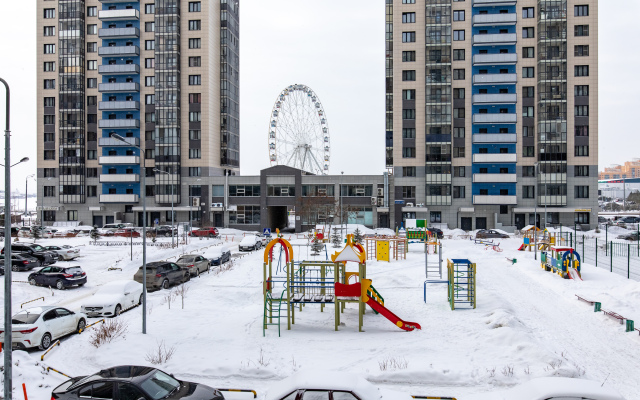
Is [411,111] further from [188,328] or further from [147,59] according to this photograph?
[188,328]

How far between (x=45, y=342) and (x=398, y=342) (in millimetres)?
12019

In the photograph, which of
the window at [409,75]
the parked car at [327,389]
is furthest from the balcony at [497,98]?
the parked car at [327,389]

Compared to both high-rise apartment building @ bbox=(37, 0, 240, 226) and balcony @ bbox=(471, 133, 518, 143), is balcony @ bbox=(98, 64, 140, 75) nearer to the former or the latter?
high-rise apartment building @ bbox=(37, 0, 240, 226)

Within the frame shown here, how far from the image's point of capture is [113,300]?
21.0 metres

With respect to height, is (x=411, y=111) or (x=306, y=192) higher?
(x=411, y=111)

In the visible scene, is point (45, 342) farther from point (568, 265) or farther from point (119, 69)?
point (119, 69)

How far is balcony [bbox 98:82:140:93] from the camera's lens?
73.9m

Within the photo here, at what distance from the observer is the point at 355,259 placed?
18.7 m

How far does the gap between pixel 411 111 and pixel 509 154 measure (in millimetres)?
15100

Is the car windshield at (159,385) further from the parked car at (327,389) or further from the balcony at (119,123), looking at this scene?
the balcony at (119,123)

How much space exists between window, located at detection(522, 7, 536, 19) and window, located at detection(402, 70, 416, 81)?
1786 centimetres

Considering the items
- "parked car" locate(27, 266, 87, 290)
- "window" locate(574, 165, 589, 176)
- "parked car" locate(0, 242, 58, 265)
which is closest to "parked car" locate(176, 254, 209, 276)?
"parked car" locate(27, 266, 87, 290)

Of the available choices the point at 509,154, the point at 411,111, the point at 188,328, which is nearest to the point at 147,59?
the point at 411,111

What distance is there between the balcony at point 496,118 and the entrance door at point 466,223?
45.8ft
